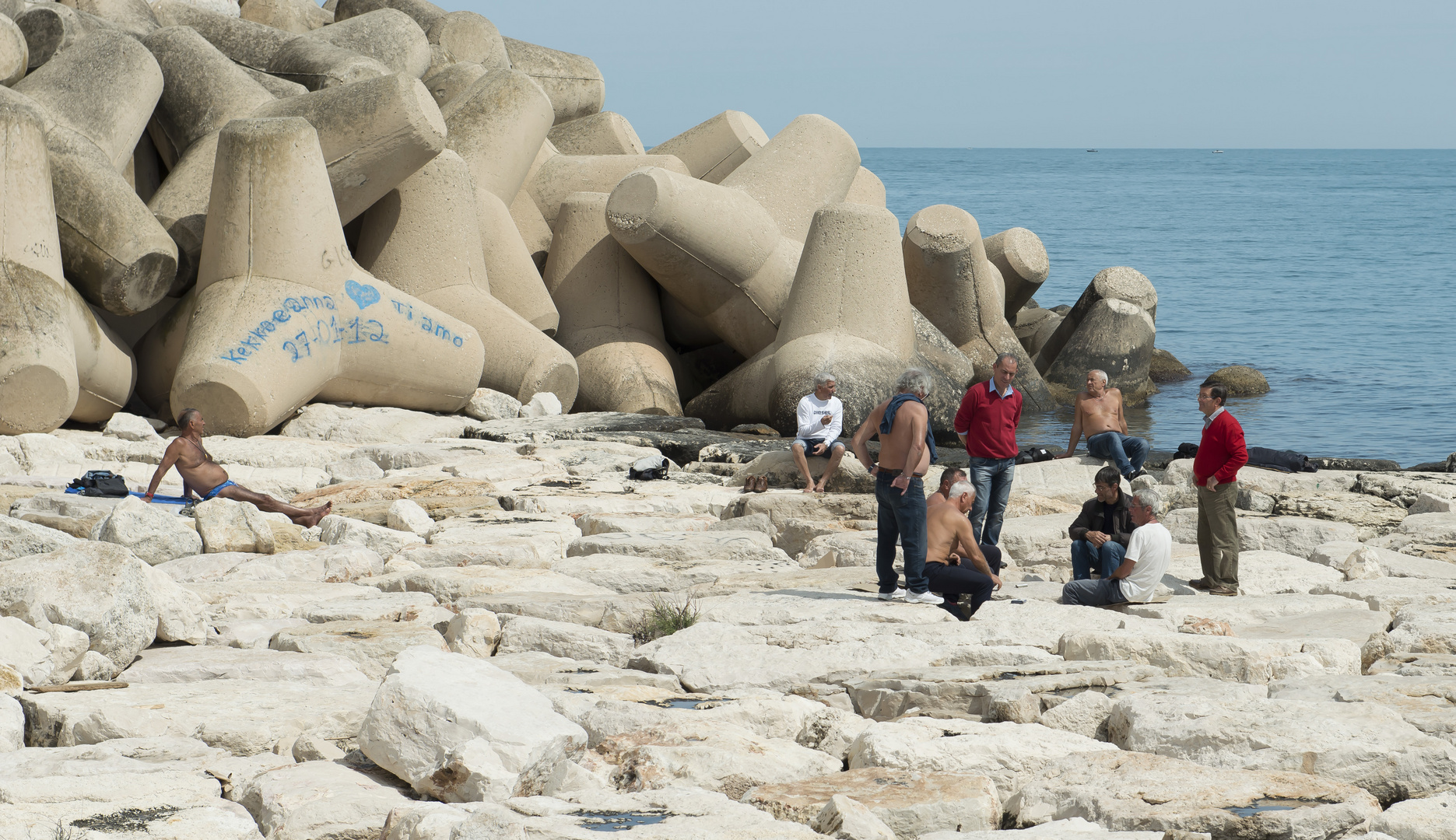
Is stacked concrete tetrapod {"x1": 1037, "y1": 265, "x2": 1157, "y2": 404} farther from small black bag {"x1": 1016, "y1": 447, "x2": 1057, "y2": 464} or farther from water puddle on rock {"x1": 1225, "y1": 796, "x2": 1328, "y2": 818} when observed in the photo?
water puddle on rock {"x1": 1225, "y1": 796, "x2": 1328, "y2": 818}

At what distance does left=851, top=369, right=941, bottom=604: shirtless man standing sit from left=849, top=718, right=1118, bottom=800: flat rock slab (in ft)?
5.55

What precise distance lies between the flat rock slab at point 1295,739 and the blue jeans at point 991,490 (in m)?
3.41

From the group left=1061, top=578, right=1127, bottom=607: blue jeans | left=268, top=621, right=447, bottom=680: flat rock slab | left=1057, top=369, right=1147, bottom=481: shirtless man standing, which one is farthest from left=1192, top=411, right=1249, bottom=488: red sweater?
left=268, top=621, right=447, bottom=680: flat rock slab

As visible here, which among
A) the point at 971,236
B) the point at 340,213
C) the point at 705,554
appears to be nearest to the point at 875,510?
the point at 705,554

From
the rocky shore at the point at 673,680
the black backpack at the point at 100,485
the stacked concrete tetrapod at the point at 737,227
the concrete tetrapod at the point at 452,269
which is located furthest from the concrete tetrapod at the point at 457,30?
the black backpack at the point at 100,485

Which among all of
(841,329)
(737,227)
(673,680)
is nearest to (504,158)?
(737,227)

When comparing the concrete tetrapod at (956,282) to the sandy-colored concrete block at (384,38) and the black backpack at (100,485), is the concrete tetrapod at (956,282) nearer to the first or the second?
the sandy-colored concrete block at (384,38)

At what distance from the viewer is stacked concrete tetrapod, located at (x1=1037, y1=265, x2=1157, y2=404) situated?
63.2ft

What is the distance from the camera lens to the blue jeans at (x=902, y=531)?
6162mm

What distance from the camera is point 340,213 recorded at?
13.1m

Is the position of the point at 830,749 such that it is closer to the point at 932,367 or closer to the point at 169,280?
the point at 169,280

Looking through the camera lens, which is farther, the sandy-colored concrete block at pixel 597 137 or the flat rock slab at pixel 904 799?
the sandy-colored concrete block at pixel 597 137

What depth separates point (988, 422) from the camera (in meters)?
8.13

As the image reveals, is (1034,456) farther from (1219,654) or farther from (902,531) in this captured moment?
(1219,654)
